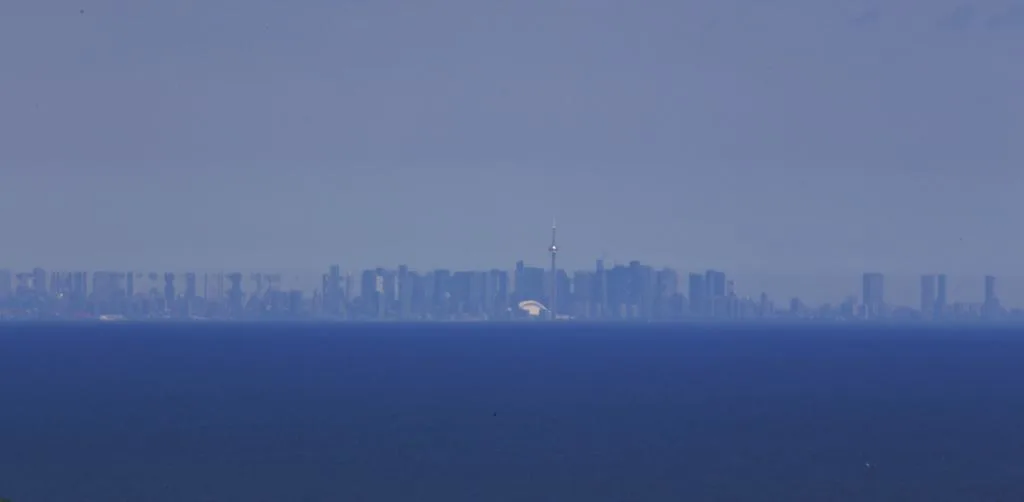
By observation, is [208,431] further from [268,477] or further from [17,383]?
[17,383]

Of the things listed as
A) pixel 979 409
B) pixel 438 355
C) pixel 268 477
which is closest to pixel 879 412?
pixel 979 409

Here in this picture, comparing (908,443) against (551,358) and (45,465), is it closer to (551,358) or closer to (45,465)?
(45,465)

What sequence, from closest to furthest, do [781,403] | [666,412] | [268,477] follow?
[268,477] < [666,412] < [781,403]

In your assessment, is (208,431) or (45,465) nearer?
(45,465)

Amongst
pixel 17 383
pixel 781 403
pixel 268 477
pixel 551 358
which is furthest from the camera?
pixel 551 358

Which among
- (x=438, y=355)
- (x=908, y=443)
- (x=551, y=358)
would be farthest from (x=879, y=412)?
(x=438, y=355)

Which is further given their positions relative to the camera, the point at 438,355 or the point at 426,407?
the point at 438,355
